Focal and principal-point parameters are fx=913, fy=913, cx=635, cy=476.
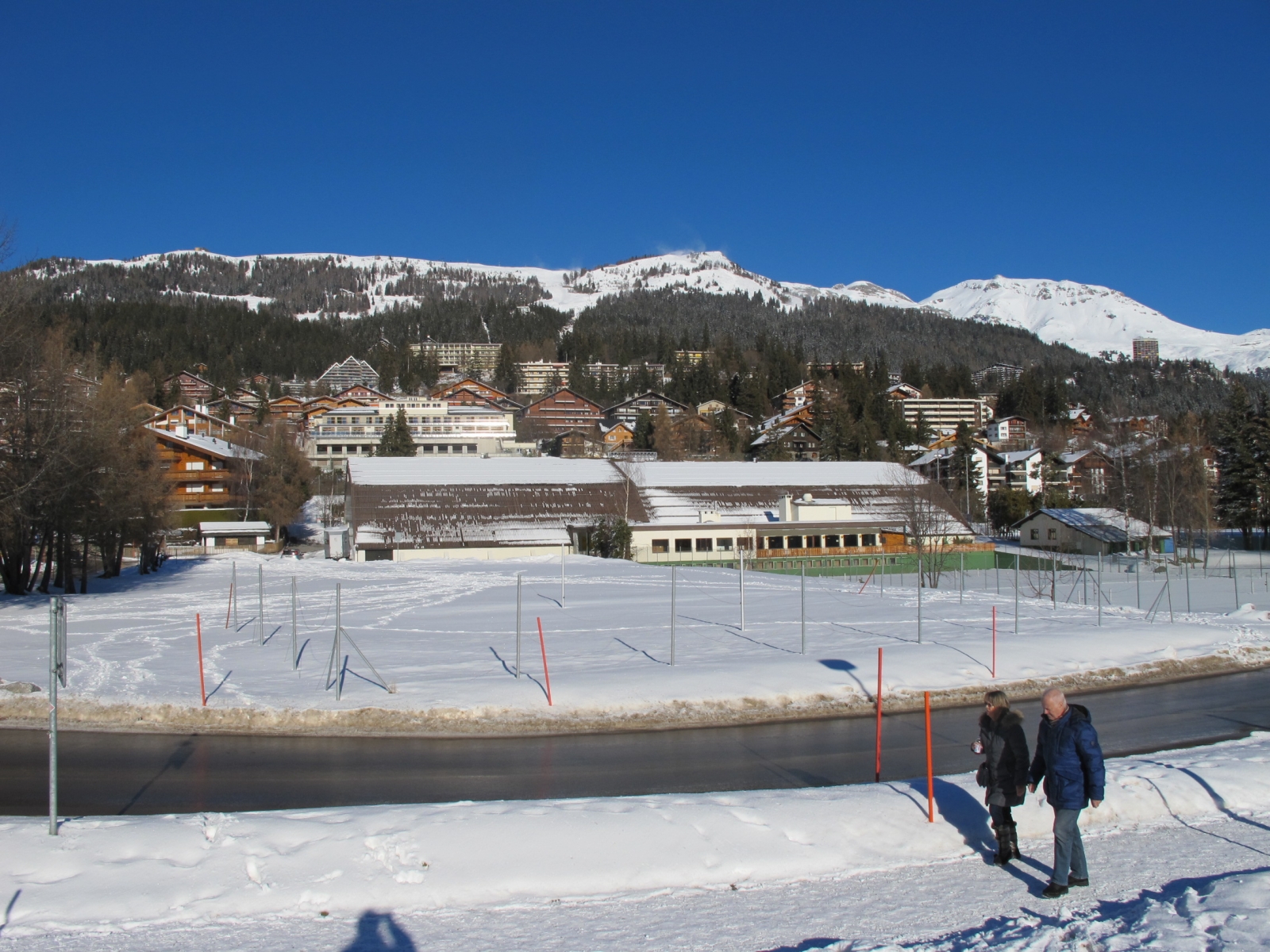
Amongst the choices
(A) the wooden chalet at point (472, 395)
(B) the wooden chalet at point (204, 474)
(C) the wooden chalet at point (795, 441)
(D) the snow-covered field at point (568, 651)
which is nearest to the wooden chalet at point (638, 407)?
(A) the wooden chalet at point (472, 395)

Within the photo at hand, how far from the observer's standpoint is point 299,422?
128 m

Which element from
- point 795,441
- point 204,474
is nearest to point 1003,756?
point 204,474

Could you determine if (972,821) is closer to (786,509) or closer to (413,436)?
(786,509)

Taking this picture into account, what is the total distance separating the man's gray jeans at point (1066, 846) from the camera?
7738 mm

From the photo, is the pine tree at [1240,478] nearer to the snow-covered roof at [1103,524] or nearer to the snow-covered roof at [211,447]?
the snow-covered roof at [1103,524]

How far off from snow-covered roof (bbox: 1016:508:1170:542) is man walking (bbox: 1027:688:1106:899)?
6072 cm

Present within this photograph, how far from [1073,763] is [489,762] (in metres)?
8.69

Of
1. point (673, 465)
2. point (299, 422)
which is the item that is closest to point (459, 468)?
point (673, 465)

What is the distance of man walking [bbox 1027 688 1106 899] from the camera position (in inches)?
300

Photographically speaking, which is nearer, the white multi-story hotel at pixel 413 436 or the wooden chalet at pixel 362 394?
the white multi-story hotel at pixel 413 436

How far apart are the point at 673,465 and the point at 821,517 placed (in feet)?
42.7

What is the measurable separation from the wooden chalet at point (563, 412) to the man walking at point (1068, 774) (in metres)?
134

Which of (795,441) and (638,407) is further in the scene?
(638,407)

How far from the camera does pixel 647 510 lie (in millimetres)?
60719
